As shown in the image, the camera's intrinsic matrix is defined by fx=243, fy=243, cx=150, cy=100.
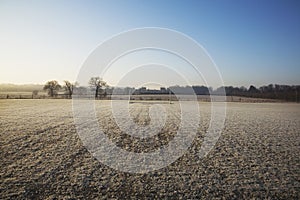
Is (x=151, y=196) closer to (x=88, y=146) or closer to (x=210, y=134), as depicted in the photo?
(x=88, y=146)

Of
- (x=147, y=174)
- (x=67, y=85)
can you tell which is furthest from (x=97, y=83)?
(x=147, y=174)

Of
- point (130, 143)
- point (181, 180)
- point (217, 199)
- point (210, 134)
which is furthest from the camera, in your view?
point (210, 134)

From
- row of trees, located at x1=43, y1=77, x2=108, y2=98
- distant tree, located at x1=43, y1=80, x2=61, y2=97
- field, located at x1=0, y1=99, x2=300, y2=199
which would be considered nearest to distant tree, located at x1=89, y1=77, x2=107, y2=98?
row of trees, located at x1=43, y1=77, x2=108, y2=98

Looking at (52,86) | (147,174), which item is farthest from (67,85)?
(147,174)

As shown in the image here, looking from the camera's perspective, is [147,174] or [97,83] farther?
[97,83]

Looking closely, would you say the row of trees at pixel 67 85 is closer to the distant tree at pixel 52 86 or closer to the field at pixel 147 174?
the distant tree at pixel 52 86

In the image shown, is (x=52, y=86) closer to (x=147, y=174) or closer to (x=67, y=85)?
(x=67, y=85)

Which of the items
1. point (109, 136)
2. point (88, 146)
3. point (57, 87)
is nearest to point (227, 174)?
point (88, 146)

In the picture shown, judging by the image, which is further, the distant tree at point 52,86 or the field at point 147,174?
the distant tree at point 52,86

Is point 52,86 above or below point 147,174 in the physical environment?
above

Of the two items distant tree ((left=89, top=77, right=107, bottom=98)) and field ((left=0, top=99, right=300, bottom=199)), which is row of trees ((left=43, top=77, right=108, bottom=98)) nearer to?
distant tree ((left=89, top=77, right=107, bottom=98))

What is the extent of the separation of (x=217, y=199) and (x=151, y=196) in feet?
7.38

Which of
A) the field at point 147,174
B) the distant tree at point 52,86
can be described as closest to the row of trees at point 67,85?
the distant tree at point 52,86

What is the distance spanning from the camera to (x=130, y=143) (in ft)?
50.6
